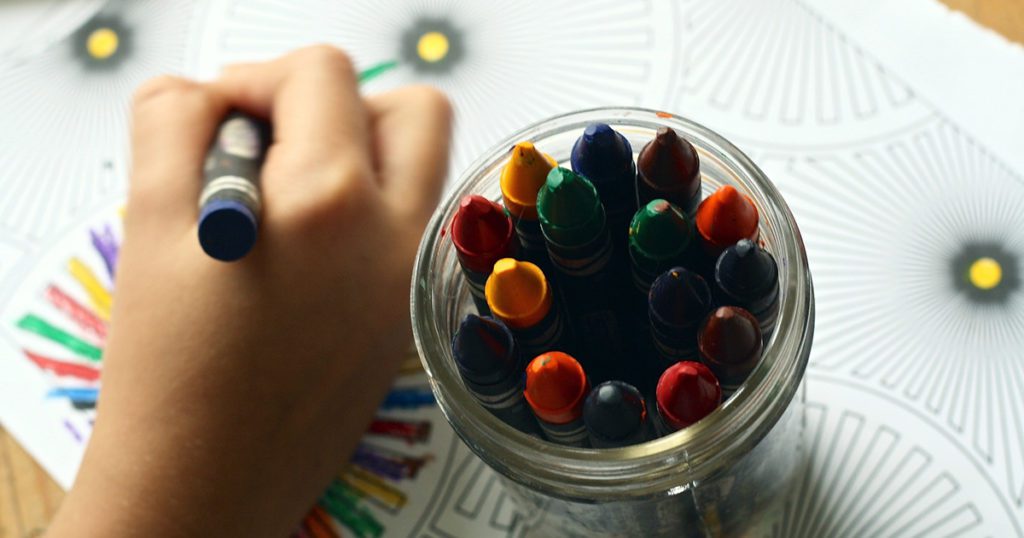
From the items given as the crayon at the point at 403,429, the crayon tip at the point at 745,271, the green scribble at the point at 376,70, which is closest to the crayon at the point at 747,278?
the crayon tip at the point at 745,271

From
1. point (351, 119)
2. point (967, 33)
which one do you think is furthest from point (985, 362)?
point (351, 119)

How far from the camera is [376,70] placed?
56 cm

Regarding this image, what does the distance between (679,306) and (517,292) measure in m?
0.05

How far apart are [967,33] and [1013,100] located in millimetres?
46

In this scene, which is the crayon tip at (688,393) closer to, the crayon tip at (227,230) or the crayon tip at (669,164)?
the crayon tip at (669,164)

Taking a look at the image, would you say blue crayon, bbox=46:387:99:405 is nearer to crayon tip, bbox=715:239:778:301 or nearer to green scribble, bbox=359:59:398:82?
green scribble, bbox=359:59:398:82

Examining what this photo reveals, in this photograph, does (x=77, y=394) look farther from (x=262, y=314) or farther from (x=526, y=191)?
(x=526, y=191)

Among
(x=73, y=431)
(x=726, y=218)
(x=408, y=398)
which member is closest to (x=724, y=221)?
(x=726, y=218)

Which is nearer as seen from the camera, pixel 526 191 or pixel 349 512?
pixel 526 191

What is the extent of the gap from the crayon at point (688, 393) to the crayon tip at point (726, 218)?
0.15 feet

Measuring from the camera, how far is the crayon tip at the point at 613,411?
0.30m

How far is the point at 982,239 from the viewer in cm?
46

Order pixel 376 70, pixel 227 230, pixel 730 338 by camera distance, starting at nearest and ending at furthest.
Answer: pixel 730 338
pixel 227 230
pixel 376 70

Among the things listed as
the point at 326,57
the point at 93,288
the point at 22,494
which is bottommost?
the point at 22,494
